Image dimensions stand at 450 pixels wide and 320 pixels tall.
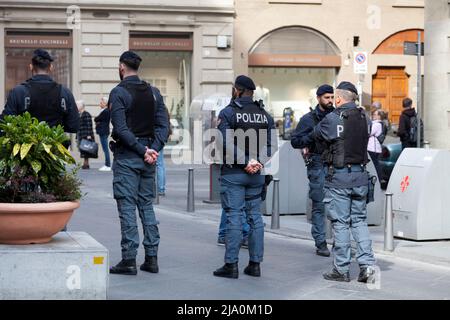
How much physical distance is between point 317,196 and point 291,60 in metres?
19.0

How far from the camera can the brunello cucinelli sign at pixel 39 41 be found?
27.8 m

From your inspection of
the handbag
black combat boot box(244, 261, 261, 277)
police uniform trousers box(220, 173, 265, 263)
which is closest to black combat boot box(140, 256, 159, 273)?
police uniform trousers box(220, 173, 265, 263)

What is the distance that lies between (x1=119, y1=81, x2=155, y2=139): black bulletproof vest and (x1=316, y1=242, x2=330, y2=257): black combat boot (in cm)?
285

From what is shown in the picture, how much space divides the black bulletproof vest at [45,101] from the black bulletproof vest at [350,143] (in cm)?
270

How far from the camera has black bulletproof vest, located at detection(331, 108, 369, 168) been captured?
953 centimetres

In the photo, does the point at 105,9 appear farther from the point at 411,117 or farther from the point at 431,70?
the point at 431,70

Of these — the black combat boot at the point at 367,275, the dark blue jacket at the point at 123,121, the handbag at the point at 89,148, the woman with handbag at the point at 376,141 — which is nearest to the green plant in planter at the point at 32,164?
the dark blue jacket at the point at 123,121

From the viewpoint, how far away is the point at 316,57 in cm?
3009

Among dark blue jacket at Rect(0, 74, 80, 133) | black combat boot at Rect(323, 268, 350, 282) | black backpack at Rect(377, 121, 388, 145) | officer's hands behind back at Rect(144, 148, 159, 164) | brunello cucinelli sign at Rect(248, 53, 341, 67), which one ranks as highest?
brunello cucinelli sign at Rect(248, 53, 341, 67)

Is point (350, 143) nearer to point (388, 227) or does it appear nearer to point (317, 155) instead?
point (317, 155)

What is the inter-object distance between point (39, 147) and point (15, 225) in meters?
0.68

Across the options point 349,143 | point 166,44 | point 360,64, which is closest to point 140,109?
point 349,143

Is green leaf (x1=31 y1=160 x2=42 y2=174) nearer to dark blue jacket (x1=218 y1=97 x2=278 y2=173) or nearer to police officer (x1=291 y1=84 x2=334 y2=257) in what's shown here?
dark blue jacket (x1=218 y1=97 x2=278 y2=173)

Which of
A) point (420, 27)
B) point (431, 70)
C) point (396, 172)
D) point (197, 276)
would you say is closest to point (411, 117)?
point (431, 70)
